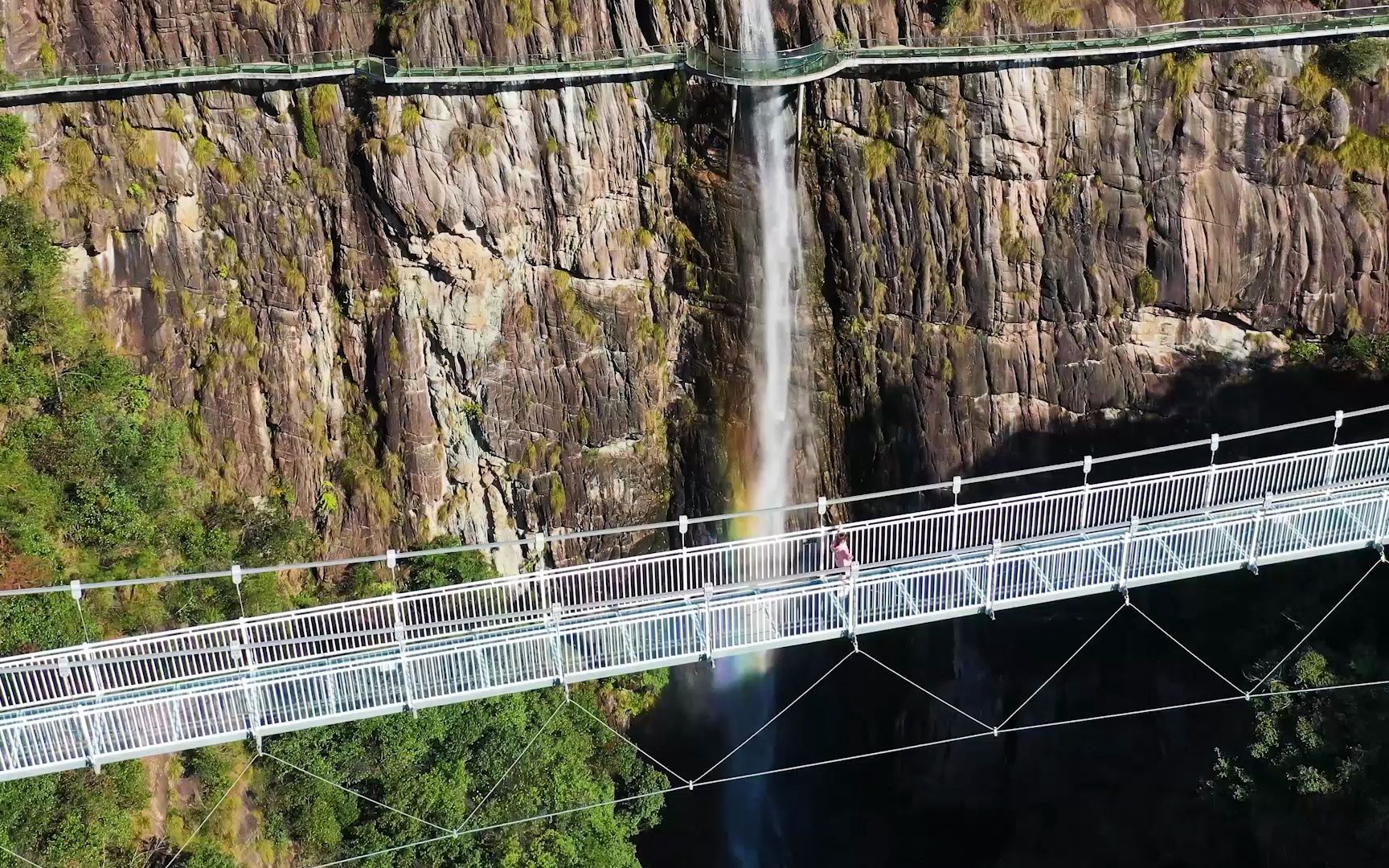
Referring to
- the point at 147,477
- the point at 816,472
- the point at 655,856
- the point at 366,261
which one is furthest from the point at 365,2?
the point at 655,856

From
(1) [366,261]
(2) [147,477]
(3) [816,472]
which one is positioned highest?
(1) [366,261]

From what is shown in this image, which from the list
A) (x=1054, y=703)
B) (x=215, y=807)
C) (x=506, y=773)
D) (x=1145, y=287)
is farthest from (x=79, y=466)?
(x=1145, y=287)

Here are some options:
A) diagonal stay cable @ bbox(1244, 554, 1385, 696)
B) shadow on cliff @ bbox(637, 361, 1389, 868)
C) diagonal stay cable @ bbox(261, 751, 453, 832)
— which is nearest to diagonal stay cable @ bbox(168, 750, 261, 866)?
diagonal stay cable @ bbox(261, 751, 453, 832)

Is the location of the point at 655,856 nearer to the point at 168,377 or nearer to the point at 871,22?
the point at 168,377

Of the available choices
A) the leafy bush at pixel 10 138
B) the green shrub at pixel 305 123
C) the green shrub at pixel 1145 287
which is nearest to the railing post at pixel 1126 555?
the green shrub at pixel 1145 287

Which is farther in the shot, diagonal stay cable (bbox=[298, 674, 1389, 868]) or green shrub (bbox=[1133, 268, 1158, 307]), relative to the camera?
green shrub (bbox=[1133, 268, 1158, 307])

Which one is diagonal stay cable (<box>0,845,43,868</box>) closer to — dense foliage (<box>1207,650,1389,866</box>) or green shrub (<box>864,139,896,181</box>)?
green shrub (<box>864,139,896,181</box>)
